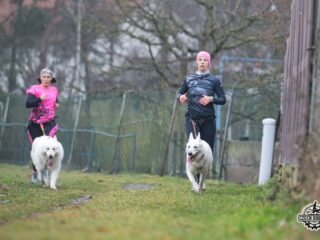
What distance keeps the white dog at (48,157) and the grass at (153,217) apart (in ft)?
6.14

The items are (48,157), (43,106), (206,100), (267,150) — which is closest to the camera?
A: (206,100)

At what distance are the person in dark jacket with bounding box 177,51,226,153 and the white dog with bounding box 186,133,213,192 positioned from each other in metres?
0.33

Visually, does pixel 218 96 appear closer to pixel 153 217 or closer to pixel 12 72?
pixel 153 217

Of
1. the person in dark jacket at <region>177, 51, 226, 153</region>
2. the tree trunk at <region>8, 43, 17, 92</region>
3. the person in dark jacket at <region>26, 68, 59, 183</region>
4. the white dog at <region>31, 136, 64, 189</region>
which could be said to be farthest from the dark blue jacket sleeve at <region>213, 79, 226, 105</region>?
the tree trunk at <region>8, 43, 17, 92</region>

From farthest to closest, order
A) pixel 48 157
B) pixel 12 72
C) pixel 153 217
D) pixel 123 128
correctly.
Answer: pixel 12 72, pixel 123 128, pixel 48 157, pixel 153 217

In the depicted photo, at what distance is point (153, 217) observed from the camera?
7.55 m

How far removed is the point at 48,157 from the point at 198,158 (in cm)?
279

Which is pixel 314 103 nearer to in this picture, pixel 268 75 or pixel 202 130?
pixel 202 130

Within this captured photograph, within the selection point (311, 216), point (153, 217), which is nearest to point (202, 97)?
point (153, 217)

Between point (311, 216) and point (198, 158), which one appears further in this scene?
point (198, 158)

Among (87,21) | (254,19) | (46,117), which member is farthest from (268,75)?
(46,117)

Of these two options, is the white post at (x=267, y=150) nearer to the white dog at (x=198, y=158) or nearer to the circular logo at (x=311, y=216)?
the white dog at (x=198, y=158)

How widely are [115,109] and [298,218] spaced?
14.5m

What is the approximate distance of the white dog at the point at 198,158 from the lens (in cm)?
1119
